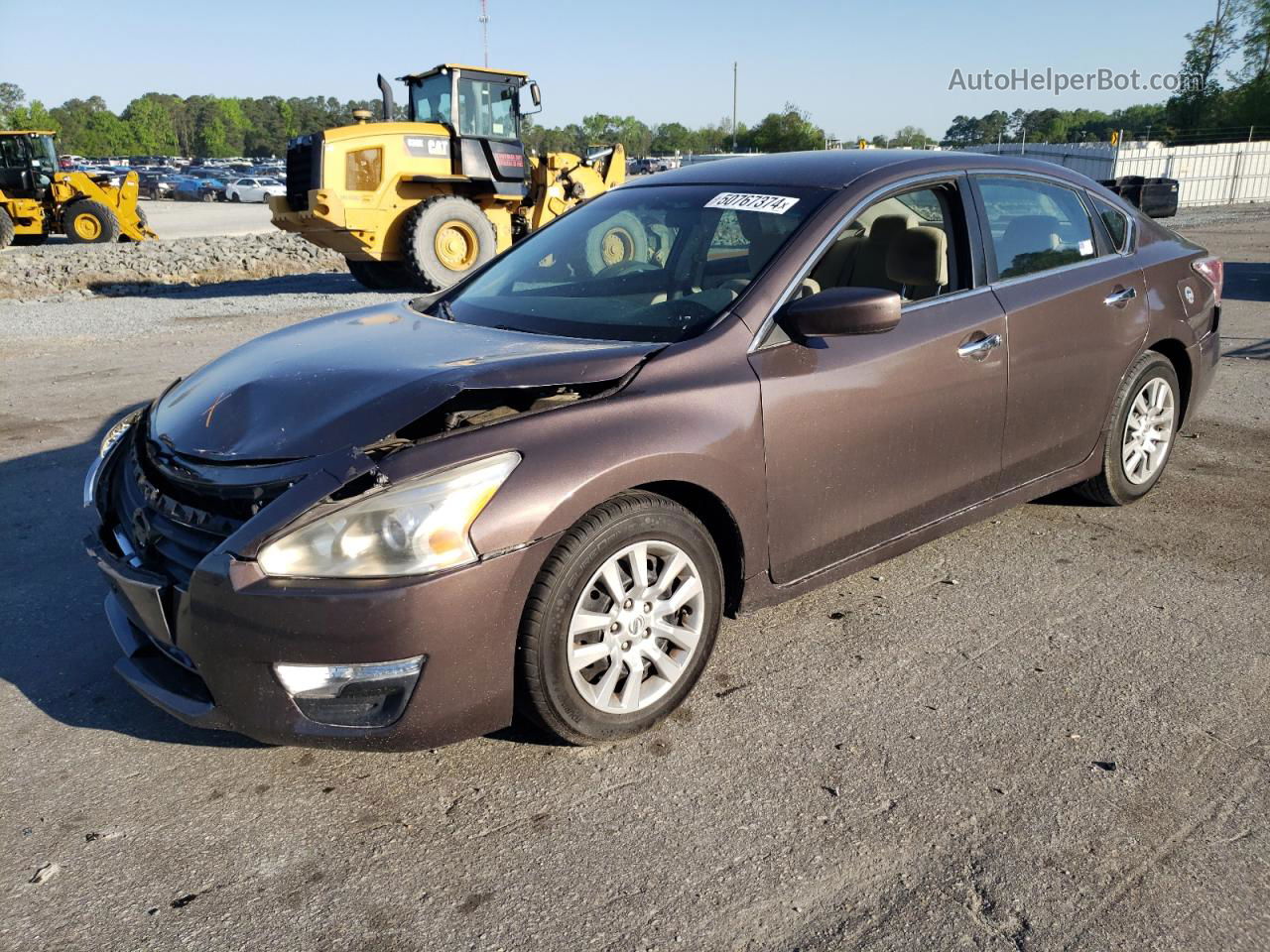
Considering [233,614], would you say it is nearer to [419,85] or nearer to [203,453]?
[203,453]

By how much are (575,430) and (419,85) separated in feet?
44.8

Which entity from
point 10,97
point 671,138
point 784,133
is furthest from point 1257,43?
point 10,97

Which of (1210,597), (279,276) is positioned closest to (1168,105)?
(279,276)

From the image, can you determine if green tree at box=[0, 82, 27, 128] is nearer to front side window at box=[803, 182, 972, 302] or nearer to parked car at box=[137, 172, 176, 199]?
parked car at box=[137, 172, 176, 199]

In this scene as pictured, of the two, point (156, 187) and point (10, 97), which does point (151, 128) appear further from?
point (156, 187)

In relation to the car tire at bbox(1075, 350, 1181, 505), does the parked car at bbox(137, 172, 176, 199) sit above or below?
above

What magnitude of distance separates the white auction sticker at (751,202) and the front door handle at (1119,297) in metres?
1.66

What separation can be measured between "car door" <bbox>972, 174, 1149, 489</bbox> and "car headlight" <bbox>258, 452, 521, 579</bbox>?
2412 millimetres

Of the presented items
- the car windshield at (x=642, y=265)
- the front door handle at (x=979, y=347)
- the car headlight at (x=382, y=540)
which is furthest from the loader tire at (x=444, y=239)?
the car headlight at (x=382, y=540)

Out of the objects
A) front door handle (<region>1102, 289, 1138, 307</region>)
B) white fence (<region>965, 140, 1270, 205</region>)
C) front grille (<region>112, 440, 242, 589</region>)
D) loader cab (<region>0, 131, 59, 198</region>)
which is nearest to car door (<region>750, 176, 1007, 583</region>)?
front door handle (<region>1102, 289, 1138, 307</region>)

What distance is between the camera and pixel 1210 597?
3973 millimetres

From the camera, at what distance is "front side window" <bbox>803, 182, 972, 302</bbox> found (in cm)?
387

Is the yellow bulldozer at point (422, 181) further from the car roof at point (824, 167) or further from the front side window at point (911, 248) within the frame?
the front side window at point (911, 248)

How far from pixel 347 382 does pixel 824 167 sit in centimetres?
200
